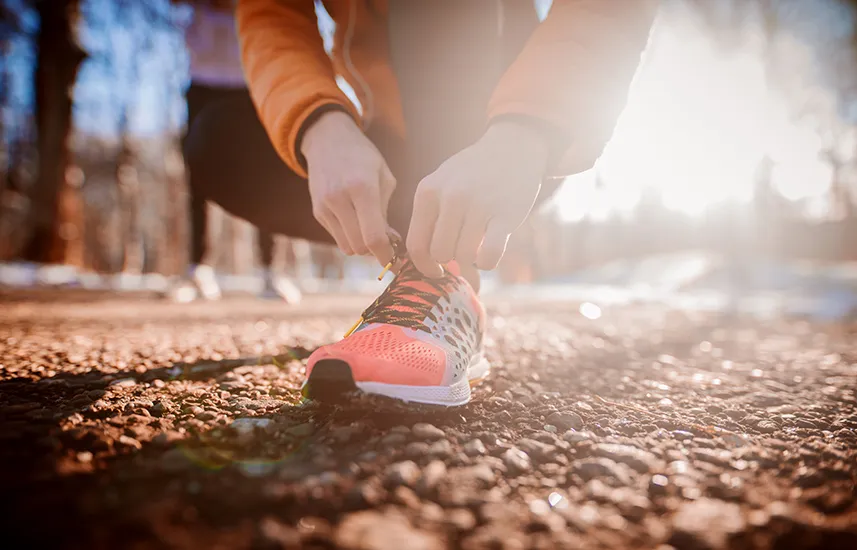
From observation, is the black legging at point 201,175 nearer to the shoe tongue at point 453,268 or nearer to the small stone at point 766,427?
the shoe tongue at point 453,268

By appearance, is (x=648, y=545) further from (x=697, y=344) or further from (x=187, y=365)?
(x=697, y=344)

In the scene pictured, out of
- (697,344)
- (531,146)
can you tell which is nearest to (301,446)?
(531,146)

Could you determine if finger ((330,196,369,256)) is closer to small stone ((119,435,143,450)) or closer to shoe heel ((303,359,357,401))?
shoe heel ((303,359,357,401))

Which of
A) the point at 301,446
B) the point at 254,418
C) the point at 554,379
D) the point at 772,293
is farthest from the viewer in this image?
the point at 772,293

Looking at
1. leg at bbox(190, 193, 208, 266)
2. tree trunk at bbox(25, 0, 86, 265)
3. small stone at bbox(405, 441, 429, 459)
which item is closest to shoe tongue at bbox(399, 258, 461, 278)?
small stone at bbox(405, 441, 429, 459)

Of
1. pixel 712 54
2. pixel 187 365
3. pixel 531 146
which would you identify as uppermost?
pixel 712 54

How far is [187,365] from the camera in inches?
58.8

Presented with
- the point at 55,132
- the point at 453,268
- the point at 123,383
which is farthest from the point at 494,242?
the point at 55,132

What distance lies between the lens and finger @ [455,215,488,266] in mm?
880

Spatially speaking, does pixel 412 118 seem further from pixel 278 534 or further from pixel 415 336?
pixel 278 534

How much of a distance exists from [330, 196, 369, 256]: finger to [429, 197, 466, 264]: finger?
18cm

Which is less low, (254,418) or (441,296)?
(441,296)

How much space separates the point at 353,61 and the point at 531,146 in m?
1.04

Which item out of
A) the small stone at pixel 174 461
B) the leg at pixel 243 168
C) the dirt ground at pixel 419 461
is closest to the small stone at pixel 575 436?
the dirt ground at pixel 419 461
